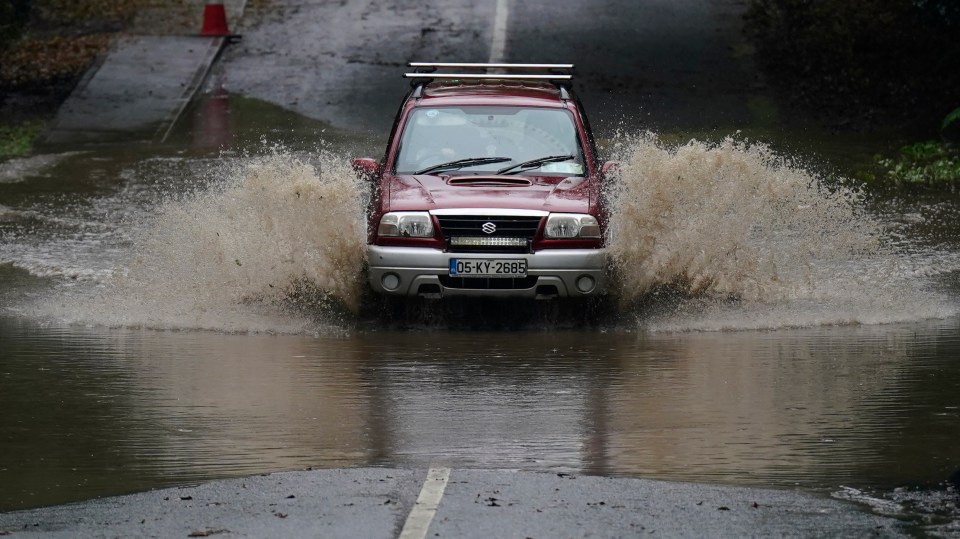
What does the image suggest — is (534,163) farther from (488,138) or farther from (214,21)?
(214,21)

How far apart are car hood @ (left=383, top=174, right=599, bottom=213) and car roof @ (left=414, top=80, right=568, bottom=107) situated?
0.95 metres

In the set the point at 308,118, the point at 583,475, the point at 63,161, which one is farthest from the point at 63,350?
the point at 308,118

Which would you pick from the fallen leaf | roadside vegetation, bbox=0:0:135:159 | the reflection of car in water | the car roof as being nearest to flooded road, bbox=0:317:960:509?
the reflection of car in water

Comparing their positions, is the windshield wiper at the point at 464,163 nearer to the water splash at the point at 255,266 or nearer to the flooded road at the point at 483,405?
the water splash at the point at 255,266

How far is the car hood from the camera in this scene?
12.4 m

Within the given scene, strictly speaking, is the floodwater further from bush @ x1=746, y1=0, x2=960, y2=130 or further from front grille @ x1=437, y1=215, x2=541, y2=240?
bush @ x1=746, y1=0, x2=960, y2=130

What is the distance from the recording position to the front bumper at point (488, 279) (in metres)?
12.2

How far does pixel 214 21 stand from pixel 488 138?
13343mm

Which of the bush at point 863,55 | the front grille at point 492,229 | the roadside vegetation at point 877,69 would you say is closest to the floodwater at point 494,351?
the front grille at point 492,229

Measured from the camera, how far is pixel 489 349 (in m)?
11.5

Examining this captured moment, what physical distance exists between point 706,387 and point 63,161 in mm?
12430

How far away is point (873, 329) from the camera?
12203 mm

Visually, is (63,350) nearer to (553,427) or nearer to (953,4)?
(553,427)

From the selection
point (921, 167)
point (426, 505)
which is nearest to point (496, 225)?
point (426, 505)
